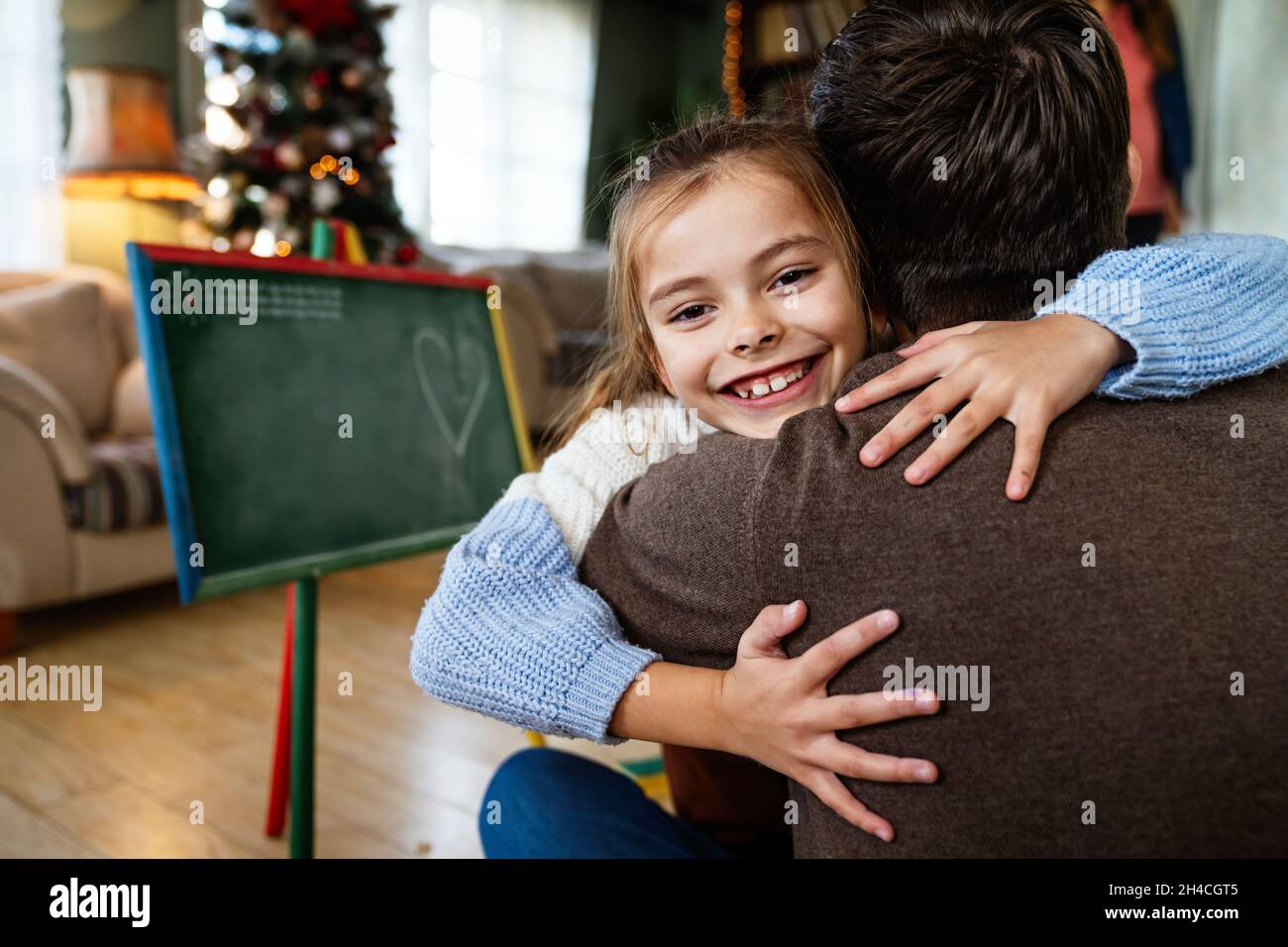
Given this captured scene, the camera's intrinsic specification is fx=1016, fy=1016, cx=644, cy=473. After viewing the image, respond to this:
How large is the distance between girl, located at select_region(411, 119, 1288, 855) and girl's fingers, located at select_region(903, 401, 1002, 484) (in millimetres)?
13

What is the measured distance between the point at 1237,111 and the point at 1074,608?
15.2ft

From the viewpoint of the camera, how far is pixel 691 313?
958 millimetres

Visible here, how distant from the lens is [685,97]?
7.06 m

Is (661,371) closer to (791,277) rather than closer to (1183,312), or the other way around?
(791,277)

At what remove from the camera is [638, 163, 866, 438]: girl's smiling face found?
0.90m

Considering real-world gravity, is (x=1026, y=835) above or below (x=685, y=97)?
below

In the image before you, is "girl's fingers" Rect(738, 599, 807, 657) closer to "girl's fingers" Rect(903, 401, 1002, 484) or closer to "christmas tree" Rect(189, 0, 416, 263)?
"girl's fingers" Rect(903, 401, 1002, 484)

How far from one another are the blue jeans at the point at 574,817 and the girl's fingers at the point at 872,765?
40 centimetres

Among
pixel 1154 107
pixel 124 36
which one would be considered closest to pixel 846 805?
pixel 1154 107

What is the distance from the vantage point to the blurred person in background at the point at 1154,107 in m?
3.52

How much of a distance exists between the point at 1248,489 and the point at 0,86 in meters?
5.08

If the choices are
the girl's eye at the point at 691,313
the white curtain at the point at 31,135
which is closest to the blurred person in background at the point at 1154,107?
the girl's eye at the point at 691,313
